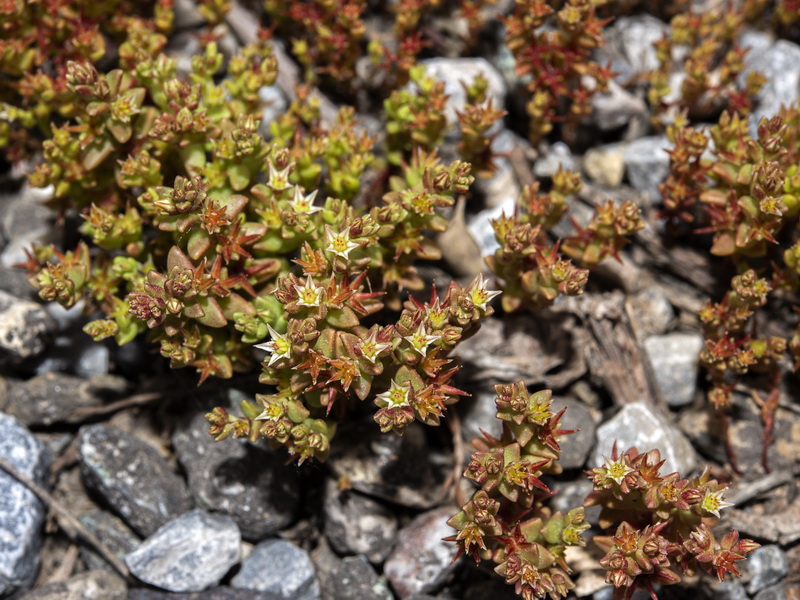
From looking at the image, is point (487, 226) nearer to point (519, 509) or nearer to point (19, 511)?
point (519, 509)

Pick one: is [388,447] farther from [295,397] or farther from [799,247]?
[799,247]

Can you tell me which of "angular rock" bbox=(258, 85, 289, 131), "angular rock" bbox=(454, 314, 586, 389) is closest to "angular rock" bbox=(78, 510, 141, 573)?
"angular rock" bbox=(454, 314, 586, 389)

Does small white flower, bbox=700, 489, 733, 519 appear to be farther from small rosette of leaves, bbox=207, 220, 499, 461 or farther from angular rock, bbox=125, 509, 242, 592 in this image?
angular rock, bbox=125, 509, 242, 592

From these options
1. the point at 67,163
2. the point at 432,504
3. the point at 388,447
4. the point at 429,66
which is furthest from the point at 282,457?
the point at 429,66

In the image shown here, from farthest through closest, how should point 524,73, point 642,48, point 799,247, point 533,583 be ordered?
point 642,48 → point 524,73 → point 799,247 → point 533,583

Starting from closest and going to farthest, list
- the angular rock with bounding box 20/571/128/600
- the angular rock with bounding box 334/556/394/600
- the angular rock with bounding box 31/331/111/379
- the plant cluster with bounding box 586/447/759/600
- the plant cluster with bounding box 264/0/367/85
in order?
the plant cluster with bounding box 586/447/759/600
the angular rock with bounding box 20/571/128/600
the angular rock with bounding box 334/556/394/600
the angular rock with bounding box 31/331/111/379
the plant cluster with bounding box 264/0/367/85

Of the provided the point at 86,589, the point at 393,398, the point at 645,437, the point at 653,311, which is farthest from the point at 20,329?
the point at 653,311
